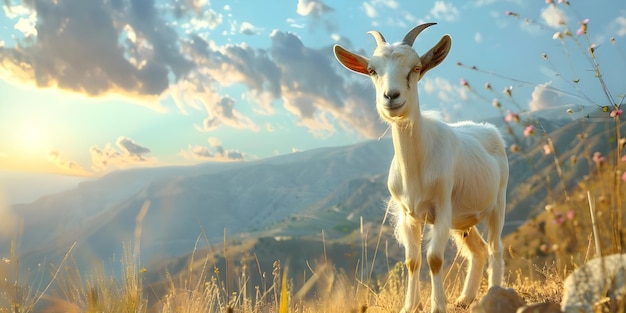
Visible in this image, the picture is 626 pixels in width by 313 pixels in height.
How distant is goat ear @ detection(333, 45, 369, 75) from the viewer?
607 centimetres

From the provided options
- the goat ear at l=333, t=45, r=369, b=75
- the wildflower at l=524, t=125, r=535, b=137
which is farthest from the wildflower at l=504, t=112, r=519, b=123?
→ the goat ear at l=333, t=45, r=369, b=75

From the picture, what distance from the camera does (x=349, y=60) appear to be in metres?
6.13

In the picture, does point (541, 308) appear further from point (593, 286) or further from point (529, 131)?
point (529, 131)

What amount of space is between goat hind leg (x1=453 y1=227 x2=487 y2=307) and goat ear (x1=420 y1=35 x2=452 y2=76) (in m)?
2.27

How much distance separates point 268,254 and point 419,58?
119m

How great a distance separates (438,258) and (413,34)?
231 centimetres

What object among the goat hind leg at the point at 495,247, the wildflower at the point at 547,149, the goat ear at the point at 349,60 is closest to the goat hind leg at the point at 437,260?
the goat hind leg at the point at 495,247

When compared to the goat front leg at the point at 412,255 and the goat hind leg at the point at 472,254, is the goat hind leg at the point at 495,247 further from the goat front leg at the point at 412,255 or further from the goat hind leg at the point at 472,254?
the goat front leg at the point at 412,255

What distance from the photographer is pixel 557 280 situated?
750 centimetres

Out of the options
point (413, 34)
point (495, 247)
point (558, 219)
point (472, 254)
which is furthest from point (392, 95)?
point (472, 254)

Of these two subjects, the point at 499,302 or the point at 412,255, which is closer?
the point at 499,302

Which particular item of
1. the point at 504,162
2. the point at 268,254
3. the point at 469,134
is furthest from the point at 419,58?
the point at 268,254

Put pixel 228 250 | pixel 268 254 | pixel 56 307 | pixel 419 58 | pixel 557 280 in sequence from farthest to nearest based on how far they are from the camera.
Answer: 1. pixel 268 254
2. pixel 557 280
3. pixel 56 307
4. pixel 419 58
5. pixel 228 250

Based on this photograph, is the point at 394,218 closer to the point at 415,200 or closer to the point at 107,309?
the point at 415,200
